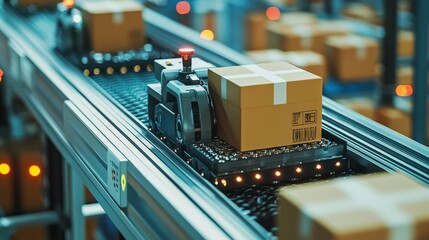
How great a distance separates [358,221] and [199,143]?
1131mm

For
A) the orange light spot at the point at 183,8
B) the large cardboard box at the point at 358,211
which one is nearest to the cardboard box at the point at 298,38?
the orange light spot at the point at 183,8

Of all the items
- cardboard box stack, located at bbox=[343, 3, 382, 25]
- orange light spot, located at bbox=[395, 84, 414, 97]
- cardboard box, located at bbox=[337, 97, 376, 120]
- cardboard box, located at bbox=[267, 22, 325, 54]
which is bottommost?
cardboard box, located at bbox=[337, 97, 376, 120]

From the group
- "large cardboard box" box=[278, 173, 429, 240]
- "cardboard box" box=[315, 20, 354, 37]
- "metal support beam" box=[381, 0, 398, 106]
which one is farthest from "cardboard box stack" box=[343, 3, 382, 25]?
"large cardboard box" box=[278, 173, 429, 240]

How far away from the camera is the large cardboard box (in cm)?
173

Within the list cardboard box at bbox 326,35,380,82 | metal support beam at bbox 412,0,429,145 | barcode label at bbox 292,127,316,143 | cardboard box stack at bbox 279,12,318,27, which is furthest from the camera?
cardboard box stack at bbox 279,12,318,27

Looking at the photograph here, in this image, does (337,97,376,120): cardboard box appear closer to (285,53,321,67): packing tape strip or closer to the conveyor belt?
(285,53,321,67): packing tape strip

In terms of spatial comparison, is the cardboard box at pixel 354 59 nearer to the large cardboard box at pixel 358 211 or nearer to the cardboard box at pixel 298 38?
the cardboard box at pixel 298 38

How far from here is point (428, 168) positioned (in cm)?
262

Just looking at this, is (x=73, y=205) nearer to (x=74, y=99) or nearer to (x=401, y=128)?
(x=74, y=99)

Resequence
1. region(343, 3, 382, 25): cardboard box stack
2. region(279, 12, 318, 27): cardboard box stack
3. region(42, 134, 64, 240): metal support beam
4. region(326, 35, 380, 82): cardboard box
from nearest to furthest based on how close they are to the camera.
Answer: region(42, 134, 64, 240): metal support beam → region(326, 35, 380, 82): cardboard box → region(279, 12, 318, 27): cardboard box stack → region(343, 3, 382, 25): cardboard box stack

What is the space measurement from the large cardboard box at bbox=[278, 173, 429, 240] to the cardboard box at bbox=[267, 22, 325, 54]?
18.5ft

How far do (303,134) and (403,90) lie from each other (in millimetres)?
4632

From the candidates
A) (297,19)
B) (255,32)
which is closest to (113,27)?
(297,19)

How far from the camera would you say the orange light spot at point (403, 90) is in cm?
715
